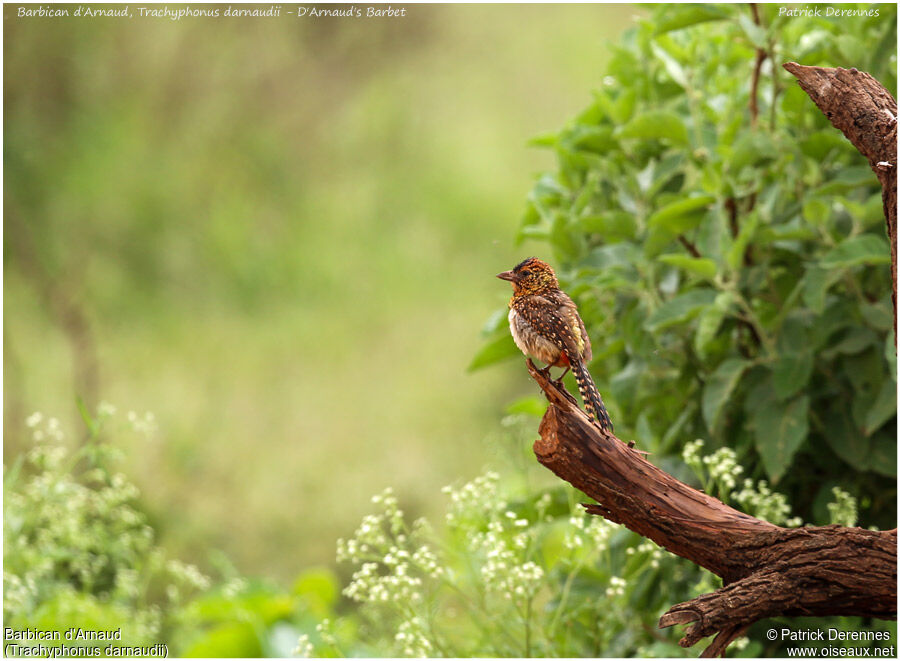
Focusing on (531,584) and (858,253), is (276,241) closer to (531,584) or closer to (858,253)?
(531,584)

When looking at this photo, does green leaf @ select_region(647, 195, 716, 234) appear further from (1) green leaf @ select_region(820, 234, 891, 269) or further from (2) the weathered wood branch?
(2) the weathered wood branch

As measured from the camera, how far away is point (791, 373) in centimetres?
119

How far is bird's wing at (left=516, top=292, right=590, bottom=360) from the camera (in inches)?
32.9

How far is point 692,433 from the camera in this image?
135cm

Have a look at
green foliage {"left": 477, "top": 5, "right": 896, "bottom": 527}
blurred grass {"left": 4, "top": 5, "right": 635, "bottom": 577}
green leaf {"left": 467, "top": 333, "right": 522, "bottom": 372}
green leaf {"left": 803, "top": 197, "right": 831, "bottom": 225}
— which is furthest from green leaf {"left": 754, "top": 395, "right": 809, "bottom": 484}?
blurred grass {"left": 4, "top": 5, "right": 635, "bottom": 577}

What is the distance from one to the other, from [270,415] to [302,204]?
62 centimetres

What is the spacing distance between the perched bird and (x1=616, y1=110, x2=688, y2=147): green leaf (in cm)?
43

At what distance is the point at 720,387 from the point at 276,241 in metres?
1.61

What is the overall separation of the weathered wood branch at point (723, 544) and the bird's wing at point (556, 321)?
0.04 metres

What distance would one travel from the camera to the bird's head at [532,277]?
91 cm

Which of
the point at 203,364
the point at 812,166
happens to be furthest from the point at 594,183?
the point at 203,364

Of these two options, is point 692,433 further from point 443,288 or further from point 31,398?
point 31,398

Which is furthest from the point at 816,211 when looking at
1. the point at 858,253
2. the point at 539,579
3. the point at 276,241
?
the point at 276,241

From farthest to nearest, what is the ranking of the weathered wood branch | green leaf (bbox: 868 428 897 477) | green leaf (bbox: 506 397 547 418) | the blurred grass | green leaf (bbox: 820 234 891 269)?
the blurred grass
green leaf (bbox: 506 397 547 418)
green leaf (bbox: 868 428 897 477)
green leaf (bbox: 820 234 891 269)
the weathered wood branch
